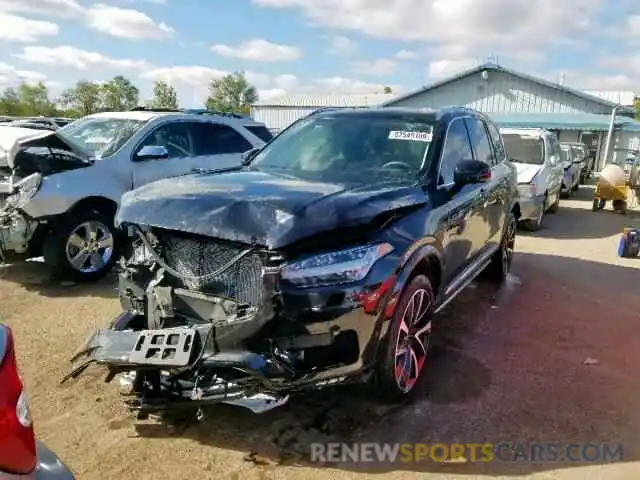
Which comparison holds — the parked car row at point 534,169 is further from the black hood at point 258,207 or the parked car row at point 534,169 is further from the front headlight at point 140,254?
the front headlight at point 140,254

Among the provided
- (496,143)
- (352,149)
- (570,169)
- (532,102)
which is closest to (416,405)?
(352,149)

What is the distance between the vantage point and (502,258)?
642 cm

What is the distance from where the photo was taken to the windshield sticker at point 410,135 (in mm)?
4270

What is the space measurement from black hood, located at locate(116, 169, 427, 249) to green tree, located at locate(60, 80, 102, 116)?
8216 cm

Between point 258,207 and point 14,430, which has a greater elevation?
point 258,207

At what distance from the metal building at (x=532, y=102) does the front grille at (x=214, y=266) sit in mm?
27379

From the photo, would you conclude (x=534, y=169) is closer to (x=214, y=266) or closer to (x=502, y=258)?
(x=502, y=258)

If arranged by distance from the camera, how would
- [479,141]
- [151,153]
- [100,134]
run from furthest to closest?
[100,134], [151,153], [479,141]

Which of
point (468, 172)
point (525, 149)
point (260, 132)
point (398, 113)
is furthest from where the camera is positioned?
point (525, 149)

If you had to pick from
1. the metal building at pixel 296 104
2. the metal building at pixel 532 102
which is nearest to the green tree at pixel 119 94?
the metal building at pixel 296 104

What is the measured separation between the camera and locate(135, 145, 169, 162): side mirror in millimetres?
6161

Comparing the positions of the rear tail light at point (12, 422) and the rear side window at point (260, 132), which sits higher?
the rear side window at point (260, 132)

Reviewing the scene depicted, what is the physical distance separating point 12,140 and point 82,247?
58.3 inches

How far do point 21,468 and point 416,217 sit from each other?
103 inches
